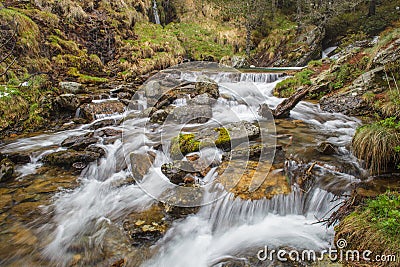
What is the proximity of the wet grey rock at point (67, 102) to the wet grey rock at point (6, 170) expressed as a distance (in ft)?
12.4

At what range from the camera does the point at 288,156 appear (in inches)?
183

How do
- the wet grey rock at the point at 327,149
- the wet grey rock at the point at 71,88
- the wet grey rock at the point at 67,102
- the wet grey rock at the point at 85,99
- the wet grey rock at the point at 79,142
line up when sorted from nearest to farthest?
the wet grey rock at the point at 327,149, the wet grey rock at the point at 79,142, the wet grey rock at the point at 67,102, the wet grey rock at the point at 85,99, the wet grey rock at the point at 71,88

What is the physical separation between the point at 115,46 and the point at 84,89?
26.1 feet

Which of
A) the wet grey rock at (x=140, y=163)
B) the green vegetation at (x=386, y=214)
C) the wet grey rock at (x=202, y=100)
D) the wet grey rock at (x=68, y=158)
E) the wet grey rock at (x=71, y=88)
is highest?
the wet grey rock at (x=71, y=88)

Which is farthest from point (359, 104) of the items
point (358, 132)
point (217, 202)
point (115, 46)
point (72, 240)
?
point (115, 46)

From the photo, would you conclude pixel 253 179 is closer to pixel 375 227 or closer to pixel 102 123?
pixel 375 227

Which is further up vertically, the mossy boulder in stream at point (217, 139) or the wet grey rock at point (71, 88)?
the wet grey rock at point (71, 88)

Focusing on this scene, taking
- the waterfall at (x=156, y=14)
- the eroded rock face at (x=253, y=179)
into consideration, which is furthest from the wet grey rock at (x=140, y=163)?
the waterfall at (x=156, y=14)

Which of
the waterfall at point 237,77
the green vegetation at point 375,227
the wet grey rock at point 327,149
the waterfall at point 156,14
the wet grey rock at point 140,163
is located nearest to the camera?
the green vegetation at point 375,227

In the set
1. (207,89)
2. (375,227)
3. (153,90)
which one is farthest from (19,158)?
(375,227)

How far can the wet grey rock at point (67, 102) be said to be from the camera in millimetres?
8570

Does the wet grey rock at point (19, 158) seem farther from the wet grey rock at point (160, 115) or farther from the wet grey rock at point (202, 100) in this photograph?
the wet grey rock at point (202, 100)

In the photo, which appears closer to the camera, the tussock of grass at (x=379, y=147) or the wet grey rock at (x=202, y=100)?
the tussock of grass at (x=379, y=147)

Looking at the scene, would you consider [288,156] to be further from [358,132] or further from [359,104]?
[359,104]
